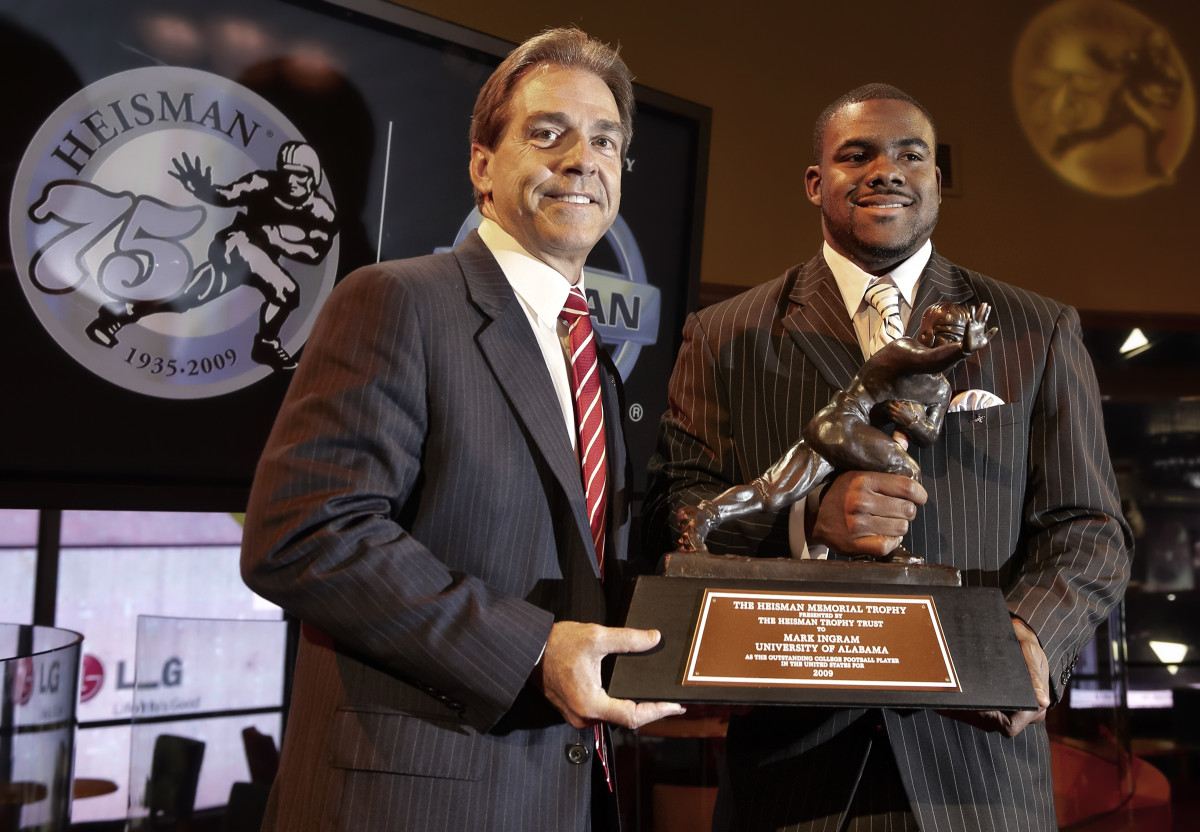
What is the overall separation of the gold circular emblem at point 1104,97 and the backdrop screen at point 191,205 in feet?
7.88

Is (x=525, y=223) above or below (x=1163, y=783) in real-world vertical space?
above

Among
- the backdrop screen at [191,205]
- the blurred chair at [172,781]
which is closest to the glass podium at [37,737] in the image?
the backdrop screen at [191,205]

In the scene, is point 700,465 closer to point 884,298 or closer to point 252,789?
point 884,298

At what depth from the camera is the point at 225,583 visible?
3467mm

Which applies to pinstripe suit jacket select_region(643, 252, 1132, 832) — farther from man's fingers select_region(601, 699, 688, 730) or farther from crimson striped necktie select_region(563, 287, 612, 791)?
man's fingers select_region(601, 699, 688, 730)

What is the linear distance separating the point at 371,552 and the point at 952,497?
0.85m

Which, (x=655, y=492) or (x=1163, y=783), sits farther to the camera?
(x=1163, y=783)

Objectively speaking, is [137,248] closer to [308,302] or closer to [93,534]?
[308,302]

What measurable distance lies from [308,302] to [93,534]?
1.36 meters

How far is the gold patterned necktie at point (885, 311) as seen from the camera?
1585mm

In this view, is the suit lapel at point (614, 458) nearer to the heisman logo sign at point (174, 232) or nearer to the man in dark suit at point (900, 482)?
the man in dark suit at point (900, 482)

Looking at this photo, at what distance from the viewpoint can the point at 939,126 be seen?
392cm

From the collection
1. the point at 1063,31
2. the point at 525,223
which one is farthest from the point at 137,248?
the point at 1063,31

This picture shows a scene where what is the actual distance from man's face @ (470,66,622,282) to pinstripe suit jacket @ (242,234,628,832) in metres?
0.18
